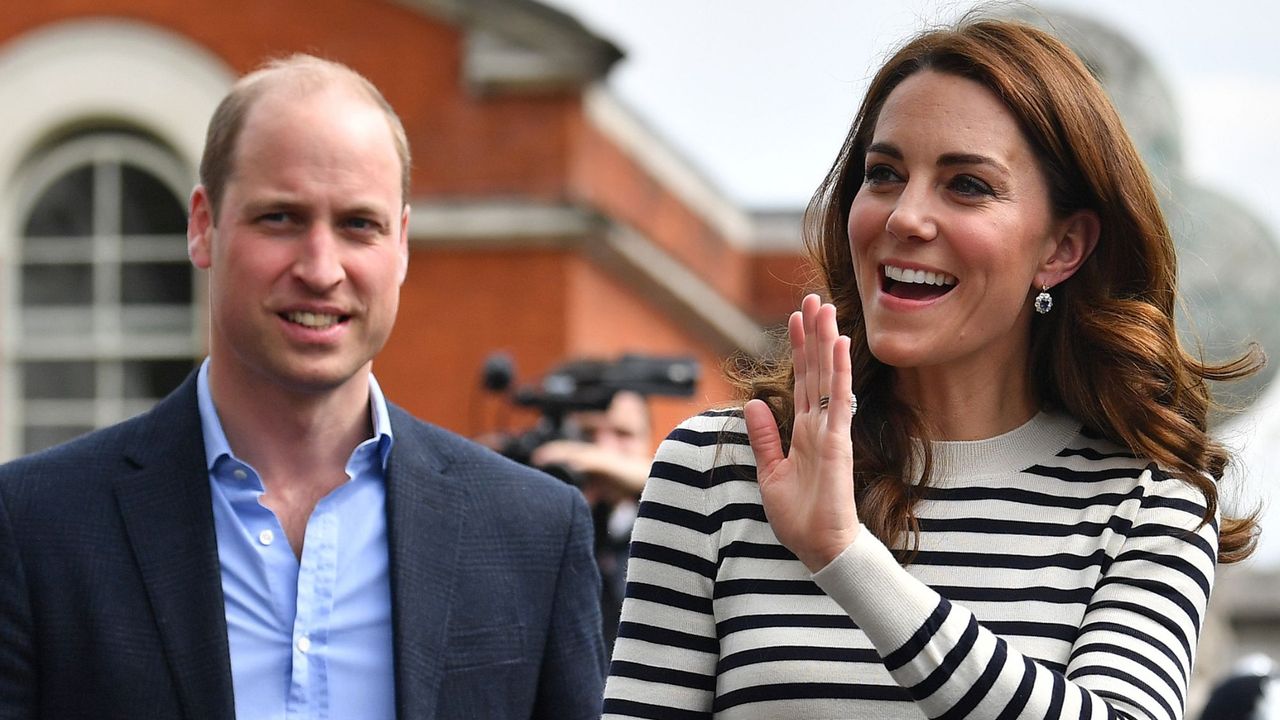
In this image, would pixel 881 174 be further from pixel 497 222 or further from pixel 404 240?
pixel 497 222

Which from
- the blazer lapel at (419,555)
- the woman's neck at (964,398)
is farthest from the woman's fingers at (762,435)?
the blazer lapel at (419,555)

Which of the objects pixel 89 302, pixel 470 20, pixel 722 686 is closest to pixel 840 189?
pixel 722 686

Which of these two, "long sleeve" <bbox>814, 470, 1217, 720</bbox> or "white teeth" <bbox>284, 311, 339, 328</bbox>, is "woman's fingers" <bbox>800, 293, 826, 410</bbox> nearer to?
"long sleeve" <bbox>814, 470, 1217, 720</bbox>

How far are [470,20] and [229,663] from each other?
11554 millimetres

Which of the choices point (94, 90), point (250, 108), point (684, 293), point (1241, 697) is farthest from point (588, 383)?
point (684, 293)

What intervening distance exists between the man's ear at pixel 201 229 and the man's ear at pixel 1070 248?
135 centimetres

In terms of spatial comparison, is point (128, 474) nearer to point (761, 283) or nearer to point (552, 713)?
point (552, 713)

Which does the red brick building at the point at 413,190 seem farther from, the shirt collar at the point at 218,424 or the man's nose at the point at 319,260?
the man's nose at the point at 319,260

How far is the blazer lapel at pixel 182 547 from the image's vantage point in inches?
112

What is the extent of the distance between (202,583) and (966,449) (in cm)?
116

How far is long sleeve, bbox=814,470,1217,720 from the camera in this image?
7.43 feet

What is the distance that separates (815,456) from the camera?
93.6 inches

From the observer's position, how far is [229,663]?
2.88 m

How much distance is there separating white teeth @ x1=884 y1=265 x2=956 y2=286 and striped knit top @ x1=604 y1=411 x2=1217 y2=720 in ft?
0.87
